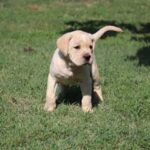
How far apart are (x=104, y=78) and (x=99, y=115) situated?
6.47 feet

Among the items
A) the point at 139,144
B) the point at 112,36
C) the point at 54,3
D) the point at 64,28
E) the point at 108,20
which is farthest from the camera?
the point at 54,3

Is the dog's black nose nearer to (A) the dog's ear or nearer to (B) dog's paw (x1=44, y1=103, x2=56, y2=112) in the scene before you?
(A) the dog's ear

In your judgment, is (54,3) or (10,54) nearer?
(10,54)

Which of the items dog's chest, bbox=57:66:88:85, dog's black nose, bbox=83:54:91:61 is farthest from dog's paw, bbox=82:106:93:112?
dog's black nose, bbox=83:54:91:61

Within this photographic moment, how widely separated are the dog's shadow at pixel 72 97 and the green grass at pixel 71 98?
5.9 inches

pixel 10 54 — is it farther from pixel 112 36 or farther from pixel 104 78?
pixel 112 36

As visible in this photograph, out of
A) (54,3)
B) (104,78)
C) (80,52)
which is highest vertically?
(80,52)

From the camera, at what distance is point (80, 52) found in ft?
19.3

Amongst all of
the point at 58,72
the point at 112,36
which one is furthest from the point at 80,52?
the point at 112,36

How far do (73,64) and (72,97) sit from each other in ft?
3.52

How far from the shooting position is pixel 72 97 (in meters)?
7.05

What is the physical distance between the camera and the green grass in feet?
17.8

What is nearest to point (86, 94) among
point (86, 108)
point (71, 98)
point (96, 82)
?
point (86, 108)

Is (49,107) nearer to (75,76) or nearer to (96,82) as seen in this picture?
(75,76)
